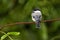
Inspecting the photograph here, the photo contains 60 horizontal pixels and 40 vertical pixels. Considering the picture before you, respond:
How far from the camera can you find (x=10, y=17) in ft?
10.4

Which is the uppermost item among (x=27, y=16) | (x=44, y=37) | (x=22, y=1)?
(x=22, y=1)

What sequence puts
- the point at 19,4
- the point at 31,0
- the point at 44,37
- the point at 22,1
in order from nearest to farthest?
the point at 31,0 < the point at 44,37 < the point at 22,1 < the point at 19,4

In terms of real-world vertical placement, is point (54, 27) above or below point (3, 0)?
below

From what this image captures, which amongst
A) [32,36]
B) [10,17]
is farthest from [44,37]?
[10,17]

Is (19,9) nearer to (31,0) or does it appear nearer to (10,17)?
(10,17)

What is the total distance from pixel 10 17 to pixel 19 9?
0.19 m

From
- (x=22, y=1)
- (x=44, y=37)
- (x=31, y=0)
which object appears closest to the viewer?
(x=31, y=0)

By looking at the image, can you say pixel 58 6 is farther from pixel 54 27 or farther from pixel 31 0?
pixel 31 0

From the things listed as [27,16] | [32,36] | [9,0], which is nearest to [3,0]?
[9,0]

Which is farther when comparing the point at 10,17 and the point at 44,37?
the point at 10,17

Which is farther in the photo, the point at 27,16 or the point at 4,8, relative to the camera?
the point at 4,8

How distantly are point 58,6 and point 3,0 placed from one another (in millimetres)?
793

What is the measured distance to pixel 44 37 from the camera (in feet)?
9.61

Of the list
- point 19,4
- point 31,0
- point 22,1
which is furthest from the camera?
point 19,4
